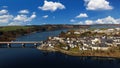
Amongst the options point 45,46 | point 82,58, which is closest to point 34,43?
point 45,46

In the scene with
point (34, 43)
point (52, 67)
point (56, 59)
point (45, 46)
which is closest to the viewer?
point (52, 67)

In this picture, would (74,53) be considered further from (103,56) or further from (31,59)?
(31,59)

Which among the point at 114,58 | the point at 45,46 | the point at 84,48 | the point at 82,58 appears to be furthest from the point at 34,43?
the point at 114,58

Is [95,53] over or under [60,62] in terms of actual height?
over

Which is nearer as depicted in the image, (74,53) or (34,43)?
(74,53)

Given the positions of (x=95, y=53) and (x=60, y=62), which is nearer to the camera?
(x=60, y=62)

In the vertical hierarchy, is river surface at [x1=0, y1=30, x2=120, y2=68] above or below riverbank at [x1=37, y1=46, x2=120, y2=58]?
below

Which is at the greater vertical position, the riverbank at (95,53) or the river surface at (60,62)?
the riverbank at (95,53)

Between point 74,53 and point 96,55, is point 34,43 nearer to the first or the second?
point 74,53

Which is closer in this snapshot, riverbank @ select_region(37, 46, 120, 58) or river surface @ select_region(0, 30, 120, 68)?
river surface @ select_region(0, 30, 120, 68)

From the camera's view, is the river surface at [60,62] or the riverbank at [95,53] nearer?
the river surface at [60,62]

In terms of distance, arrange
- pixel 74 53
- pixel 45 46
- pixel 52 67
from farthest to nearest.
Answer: pixel 45 46 < pixel 74 53 < pixel 52 67
